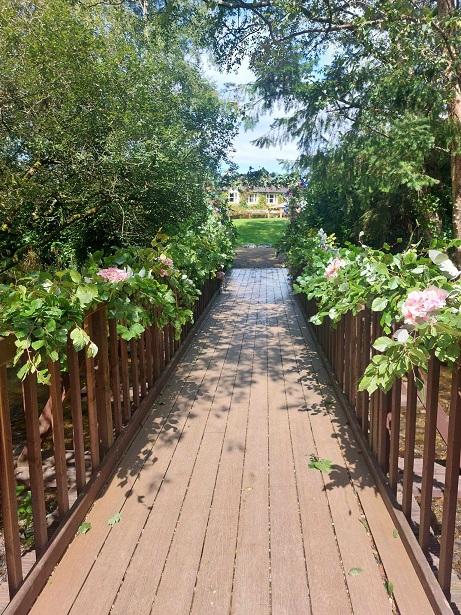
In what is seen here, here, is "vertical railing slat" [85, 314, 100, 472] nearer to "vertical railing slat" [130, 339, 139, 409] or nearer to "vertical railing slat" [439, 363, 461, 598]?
"vertical railing slat" [130, 339, 139, 409]

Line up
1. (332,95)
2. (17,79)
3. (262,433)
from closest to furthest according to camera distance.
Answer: (262,433), (17,79), (332,95)

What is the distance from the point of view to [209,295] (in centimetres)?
862

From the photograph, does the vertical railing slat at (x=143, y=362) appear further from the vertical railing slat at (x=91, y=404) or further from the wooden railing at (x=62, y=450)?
the vertical railing slat at (x=91, y=404)

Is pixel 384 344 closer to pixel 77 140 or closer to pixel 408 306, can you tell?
pixel 408 306

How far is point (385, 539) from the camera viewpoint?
7.22 ft

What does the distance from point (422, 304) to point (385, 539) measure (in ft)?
3.81

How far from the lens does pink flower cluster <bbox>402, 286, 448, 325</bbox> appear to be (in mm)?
1666

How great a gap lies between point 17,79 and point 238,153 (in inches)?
443

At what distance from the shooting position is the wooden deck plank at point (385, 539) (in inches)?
71.7

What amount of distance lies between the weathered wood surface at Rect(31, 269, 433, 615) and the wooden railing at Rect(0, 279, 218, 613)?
0.34ft

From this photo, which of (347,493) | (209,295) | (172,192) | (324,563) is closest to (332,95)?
(172,192)

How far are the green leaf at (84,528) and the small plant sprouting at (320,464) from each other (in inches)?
50.3

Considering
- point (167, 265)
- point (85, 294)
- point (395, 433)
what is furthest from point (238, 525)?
point (167, 265)

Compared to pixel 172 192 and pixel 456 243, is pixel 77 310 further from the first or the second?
pixel 172 192
